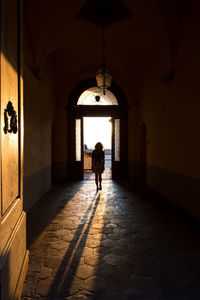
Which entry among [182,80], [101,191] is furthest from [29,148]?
[182,80]

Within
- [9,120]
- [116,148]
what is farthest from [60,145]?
[9,120]

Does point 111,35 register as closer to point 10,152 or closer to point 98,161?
point 98,161

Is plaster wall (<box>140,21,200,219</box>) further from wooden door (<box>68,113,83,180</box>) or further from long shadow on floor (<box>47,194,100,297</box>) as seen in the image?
wooden door (<box>68,113,83,180</box>)

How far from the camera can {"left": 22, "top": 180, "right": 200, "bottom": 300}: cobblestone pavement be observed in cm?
243

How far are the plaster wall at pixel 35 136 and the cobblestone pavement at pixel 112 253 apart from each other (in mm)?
761

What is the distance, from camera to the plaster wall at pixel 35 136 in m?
5.51

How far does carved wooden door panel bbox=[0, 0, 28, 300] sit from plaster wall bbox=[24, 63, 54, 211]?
9.69ft

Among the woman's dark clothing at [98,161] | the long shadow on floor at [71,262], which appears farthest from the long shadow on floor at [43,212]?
the woman's dark clothing at [98,161]

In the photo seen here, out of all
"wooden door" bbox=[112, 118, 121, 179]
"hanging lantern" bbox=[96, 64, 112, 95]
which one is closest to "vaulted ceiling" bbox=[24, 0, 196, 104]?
"hanging lantern" bbox=[96, 64, 112, 95]

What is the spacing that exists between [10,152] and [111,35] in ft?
22.7

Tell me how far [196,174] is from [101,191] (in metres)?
3.89

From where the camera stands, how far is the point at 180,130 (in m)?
5.70

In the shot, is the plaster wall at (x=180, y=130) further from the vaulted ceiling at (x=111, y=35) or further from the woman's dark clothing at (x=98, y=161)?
the woman's dark clothing at (x=98, y=161)

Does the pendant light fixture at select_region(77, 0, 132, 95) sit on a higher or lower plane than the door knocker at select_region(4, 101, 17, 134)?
higher
